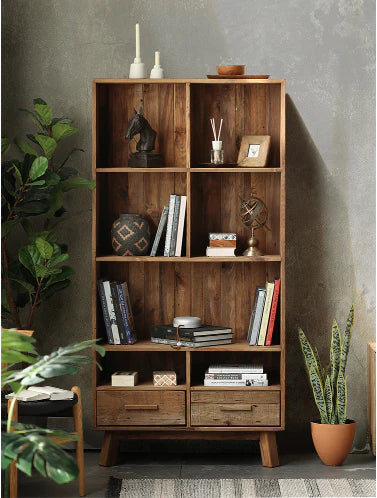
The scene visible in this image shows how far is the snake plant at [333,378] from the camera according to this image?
13.4ft

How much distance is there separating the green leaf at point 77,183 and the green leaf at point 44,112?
0.33m

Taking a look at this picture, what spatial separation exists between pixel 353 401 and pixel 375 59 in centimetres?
195

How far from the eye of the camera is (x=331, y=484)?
386 centimetres

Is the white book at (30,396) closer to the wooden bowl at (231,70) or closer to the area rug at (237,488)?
the area rug at (237,488)

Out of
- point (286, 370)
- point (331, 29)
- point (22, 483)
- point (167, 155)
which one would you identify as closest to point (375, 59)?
point (331, 29)

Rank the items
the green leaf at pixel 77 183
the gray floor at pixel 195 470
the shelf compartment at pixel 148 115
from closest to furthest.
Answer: the gray floor at pixel 195 470 → the green leaf at pixel 77 183 → the shelf compartment at pixel 148 115

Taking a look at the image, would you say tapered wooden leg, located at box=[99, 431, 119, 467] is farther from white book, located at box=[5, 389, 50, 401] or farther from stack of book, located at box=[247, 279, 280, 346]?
stack of book, located at box=[247, 279, 280, 346]

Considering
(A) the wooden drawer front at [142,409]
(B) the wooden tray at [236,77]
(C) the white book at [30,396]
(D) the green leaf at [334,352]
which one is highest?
(B) the wooden tray at [236,77]

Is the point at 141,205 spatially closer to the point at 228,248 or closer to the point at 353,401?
the point at 228,248

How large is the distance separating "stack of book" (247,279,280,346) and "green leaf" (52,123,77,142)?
1320 millimetres

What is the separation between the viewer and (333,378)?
13.4ft

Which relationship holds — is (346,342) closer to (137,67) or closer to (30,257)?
(30,257)

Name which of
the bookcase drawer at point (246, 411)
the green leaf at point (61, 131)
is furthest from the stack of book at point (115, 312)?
the green leaf at point (61, 131)

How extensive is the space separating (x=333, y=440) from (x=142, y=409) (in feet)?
3.33
